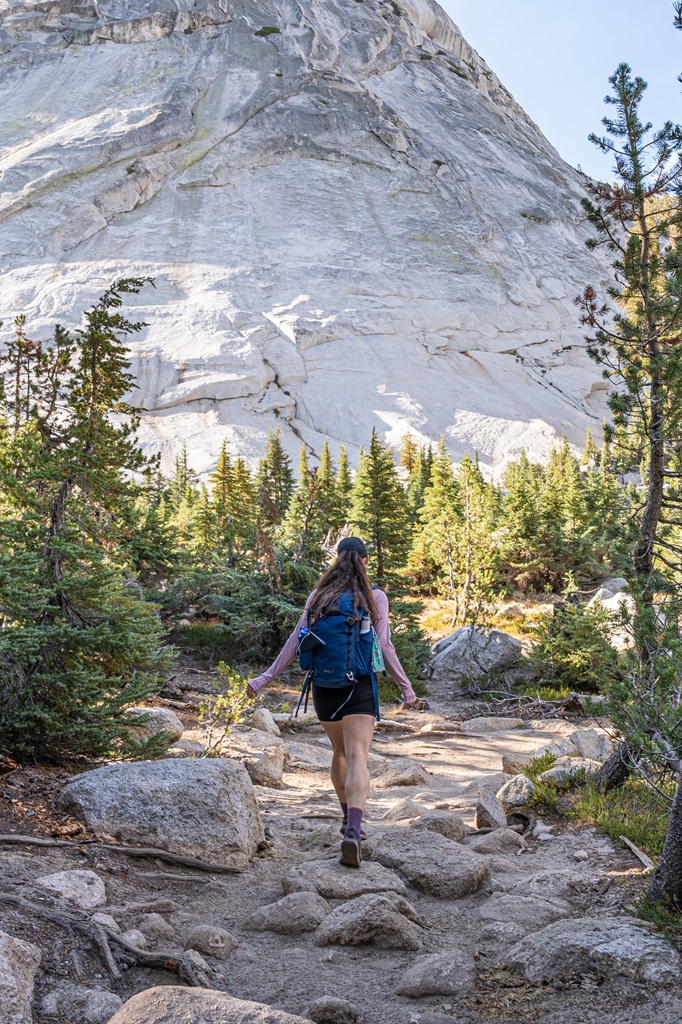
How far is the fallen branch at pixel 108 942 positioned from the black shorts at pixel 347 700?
1949mm

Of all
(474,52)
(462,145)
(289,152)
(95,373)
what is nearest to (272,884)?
(95,373)

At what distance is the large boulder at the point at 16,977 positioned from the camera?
2875 millimetres

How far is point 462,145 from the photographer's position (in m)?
108

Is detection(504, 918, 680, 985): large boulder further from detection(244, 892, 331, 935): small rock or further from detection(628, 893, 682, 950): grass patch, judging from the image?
detection(244, 892, 331, 935): small rock

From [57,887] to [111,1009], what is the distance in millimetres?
1065

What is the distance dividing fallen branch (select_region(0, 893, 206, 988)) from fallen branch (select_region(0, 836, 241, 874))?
38.7 inches

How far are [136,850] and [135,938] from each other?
1.20 m

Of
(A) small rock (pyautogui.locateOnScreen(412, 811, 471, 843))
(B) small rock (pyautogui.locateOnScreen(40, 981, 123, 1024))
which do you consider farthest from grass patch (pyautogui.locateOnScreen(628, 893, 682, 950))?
(B) small rock (pyautogui.locateOnScreen(40, 981, 123, 1024))

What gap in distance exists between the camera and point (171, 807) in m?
5.24

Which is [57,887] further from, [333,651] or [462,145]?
[462,145]

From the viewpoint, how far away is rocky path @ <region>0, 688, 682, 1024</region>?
329 cm

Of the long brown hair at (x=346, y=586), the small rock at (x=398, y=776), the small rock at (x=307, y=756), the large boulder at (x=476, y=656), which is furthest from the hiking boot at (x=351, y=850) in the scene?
the large boulder at (x=476, y=656)

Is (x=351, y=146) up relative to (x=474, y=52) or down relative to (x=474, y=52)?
down

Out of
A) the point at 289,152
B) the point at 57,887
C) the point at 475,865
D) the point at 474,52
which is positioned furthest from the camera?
the point at 474,52
